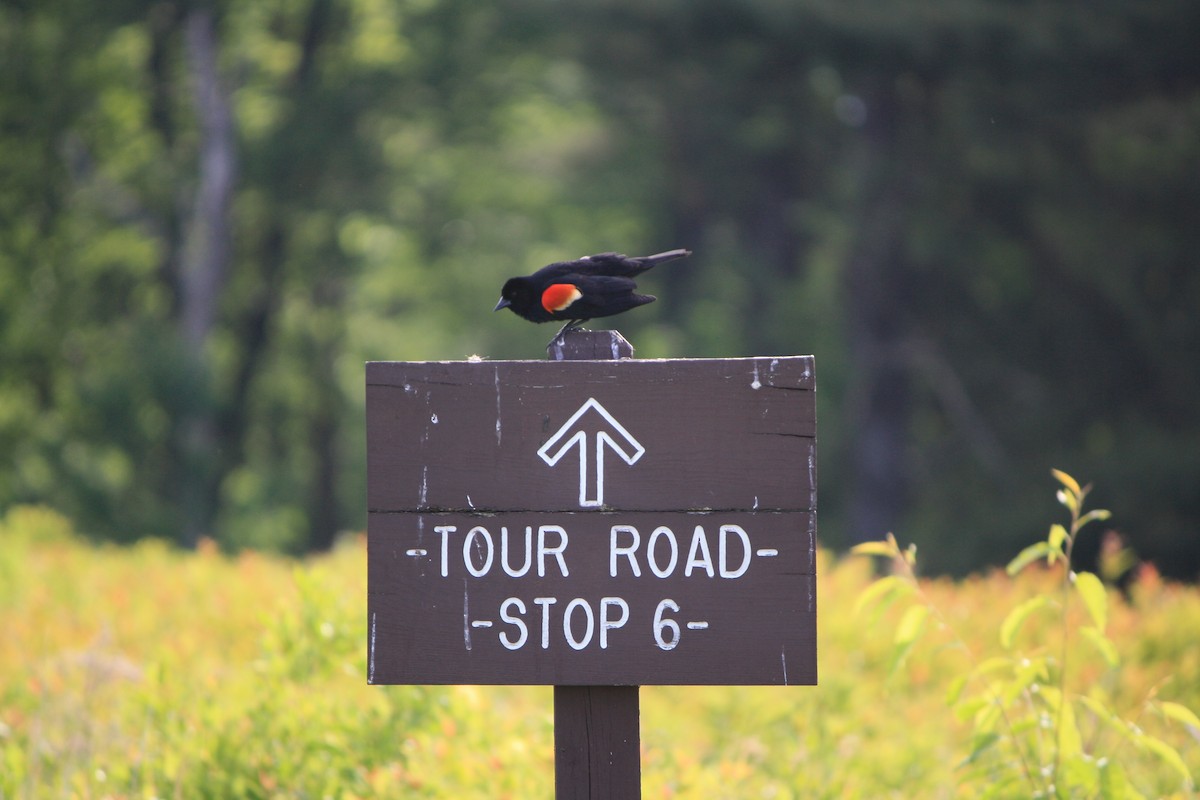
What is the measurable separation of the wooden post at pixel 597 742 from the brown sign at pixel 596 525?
0.16 m

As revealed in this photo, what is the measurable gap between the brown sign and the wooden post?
0.53ft

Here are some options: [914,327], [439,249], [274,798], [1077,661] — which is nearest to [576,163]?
[439,249]

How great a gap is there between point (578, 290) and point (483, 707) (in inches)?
70.8

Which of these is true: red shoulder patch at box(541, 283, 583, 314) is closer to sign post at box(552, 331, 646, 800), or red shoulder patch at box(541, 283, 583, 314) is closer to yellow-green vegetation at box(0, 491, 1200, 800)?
sign post at box(552, 331, 646, 800)

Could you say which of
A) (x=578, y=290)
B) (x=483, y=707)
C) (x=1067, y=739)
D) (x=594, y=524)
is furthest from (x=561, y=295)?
(x=483, y=707)

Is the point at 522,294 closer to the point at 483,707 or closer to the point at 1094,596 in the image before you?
the point at 1094,596

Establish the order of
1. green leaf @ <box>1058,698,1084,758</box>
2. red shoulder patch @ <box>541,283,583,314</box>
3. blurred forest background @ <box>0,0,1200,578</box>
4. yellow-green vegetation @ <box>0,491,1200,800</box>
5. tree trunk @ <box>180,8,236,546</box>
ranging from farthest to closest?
1. tree trunk @ <box>180,8,236,546</box>
2. blurred forest background @ <box>0,0,1200,578</box>
3. yellow-green vegetation @ <box>0,491,1200,800</box>
4. green leaf @ <box>1058,698,1084,758</box>
5. red shoulder patch @ <box>541,283,583,314</box>

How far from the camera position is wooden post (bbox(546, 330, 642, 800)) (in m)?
2.73

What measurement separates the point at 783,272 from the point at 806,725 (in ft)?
53.9

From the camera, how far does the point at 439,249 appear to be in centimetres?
2061

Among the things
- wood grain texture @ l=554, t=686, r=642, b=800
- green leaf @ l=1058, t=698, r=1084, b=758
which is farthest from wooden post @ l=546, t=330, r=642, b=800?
green leaf @ l=1058, t=698, r=1084, b=758

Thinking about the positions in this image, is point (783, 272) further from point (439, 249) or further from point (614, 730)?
point (614, 730)

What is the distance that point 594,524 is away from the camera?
2.62 metres

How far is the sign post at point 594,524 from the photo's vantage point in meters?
2.59
